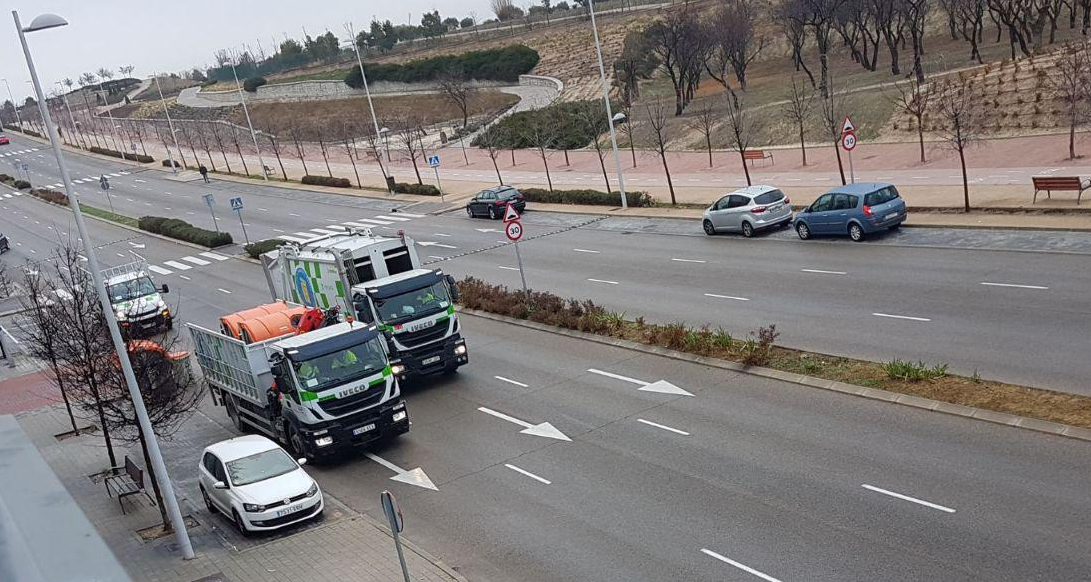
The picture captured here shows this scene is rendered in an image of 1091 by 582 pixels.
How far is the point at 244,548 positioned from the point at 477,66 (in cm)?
9608

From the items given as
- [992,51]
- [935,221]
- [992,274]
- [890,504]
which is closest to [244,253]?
[935,221]

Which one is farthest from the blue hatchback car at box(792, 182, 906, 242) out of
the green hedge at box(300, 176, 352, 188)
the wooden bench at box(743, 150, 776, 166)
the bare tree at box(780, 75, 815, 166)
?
the green hedge at box(300, 176, 352, 188)

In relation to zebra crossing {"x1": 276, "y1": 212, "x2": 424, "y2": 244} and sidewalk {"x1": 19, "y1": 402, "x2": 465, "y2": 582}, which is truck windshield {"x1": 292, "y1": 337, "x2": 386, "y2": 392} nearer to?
sidewalk {"x1": 19, "y1": 402, "x2": 465, "y2": 582}

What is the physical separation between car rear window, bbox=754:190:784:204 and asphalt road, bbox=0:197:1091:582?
1375 cm

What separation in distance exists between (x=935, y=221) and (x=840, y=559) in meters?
20.9

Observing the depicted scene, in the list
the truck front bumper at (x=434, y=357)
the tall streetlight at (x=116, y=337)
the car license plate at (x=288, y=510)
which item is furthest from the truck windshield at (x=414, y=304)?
the tall streetlight at (x=116, y=337)

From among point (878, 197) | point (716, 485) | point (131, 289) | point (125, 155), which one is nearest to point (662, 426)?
point (716, 485)

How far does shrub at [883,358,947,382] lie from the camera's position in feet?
57.4

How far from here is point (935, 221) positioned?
99.9 ft

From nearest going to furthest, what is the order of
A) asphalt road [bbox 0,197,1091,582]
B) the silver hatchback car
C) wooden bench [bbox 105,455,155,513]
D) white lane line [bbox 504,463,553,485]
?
asphalt road [bbox 0,197,1091,582], white lane line [bbox 504,463,553,485], wooden bench [bbox 105,455,155,513], the silver hatchback car

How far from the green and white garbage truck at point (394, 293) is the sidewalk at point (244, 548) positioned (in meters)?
5.50

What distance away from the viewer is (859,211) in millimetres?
30078

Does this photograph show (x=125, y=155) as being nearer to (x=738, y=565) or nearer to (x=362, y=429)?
(x=362, y=429)

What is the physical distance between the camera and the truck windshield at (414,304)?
22766mm
